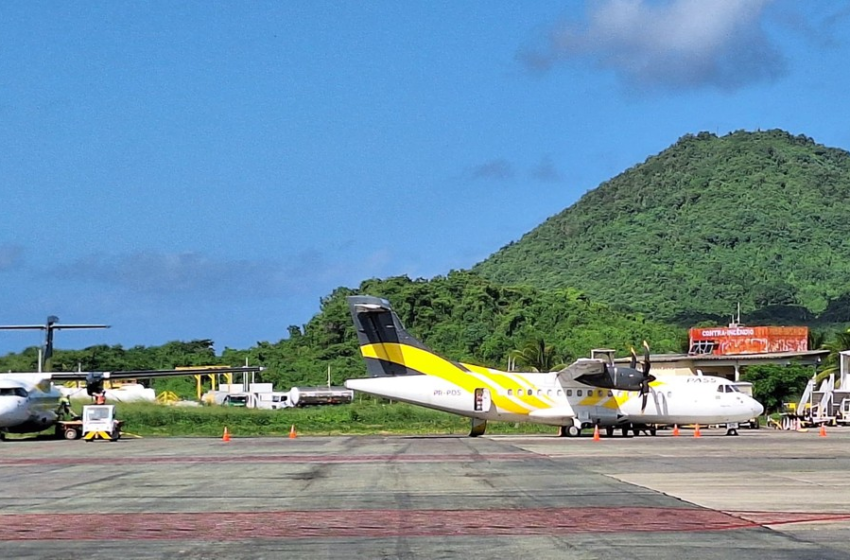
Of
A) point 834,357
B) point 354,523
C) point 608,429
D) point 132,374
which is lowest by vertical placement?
point 354,523

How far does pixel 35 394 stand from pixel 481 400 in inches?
722

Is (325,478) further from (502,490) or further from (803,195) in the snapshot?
(803,195)

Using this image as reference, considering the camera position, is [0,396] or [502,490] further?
[0,396]

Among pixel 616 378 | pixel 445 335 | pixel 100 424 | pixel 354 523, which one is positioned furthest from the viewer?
pixel 445 335

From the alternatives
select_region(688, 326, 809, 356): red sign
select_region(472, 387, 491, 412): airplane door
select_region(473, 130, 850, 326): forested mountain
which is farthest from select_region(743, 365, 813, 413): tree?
select_region(473, 130, 850, 326): forested mountain

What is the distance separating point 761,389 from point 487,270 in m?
114

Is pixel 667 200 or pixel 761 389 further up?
pixel 667 200

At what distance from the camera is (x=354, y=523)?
14586mm

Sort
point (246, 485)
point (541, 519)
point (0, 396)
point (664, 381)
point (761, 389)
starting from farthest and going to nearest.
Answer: point (761, 389), point (664, 381), point (0, 396), point (246, 485), point (541, 519)

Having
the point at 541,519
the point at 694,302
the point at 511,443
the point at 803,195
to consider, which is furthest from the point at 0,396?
the point at 803,195

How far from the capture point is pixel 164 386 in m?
97.1

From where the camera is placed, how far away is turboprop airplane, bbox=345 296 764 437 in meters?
40.7

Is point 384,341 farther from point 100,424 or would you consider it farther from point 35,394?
point 35,394

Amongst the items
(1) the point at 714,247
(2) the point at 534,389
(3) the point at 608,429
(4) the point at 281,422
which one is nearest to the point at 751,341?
(4) the point at 281,422
